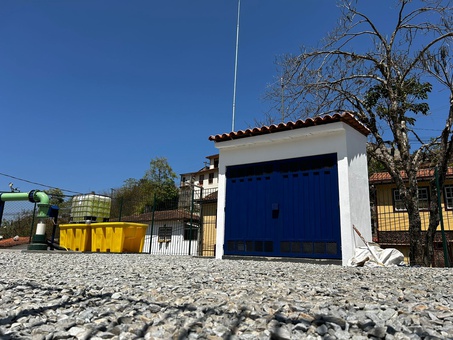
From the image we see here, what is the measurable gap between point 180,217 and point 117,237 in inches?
460

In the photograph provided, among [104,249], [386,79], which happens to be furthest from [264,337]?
[386,79]

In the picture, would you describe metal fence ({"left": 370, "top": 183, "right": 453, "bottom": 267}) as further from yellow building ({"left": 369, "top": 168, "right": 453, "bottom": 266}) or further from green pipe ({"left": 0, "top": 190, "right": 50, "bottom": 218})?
green pipe ({"left": 0, "top": 190, "right": 50, "bottom": 218})

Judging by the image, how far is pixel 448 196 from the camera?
1891cm

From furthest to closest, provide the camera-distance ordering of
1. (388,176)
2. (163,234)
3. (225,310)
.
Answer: (163,234) → (388,176) → (225,310)

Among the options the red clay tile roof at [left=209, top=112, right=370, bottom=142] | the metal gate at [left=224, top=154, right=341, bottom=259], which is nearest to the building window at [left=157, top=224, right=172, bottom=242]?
the red clay tile roof at [left=209, top=112, right=370, bottom=142]

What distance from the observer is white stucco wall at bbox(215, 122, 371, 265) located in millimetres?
6875

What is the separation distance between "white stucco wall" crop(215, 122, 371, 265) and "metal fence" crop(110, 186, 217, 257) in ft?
12.9

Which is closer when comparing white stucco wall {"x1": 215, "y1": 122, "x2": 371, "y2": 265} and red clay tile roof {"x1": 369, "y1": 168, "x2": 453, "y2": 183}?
white stucco wall {"x1": 215, "y1": 122, "x2": 371, "y2": 265}

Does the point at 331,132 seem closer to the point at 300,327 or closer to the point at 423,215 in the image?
the point at 300,327

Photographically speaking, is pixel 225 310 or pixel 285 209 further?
pixel 285 209

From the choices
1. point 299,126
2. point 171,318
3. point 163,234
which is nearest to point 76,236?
point 299,126

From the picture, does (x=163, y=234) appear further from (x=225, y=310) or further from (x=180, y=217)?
(x=225, y=310)

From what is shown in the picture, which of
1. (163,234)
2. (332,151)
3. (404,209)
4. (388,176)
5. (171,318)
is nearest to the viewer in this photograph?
(171,318)

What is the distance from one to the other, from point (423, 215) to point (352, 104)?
32.8 ft
